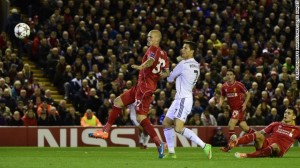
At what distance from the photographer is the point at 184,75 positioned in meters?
14.8

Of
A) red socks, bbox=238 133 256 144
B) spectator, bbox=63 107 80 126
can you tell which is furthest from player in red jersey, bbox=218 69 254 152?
red socks, bbox=238 133 256 144

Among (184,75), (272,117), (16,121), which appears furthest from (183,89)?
(272,117)

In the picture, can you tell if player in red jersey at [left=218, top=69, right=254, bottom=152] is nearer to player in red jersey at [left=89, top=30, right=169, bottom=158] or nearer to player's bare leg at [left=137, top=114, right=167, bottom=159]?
player in red jersey at [left=89, top=30, right=169, bottom=158]

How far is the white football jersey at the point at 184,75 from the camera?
14703mm

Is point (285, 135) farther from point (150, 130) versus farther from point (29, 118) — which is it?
point (29, 118)

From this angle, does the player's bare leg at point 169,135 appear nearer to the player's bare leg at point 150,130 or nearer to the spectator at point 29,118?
the player's bare leg at point 150,130

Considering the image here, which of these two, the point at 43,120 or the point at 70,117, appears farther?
the point at 70,117

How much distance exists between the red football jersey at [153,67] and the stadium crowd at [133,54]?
343 inches

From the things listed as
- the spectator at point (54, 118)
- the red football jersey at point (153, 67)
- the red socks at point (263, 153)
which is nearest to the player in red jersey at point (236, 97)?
the spectator at point (54, 118)

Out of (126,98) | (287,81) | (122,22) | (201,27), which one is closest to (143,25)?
(122,22)

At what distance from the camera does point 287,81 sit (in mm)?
28922

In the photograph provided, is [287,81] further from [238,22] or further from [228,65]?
[238,22]

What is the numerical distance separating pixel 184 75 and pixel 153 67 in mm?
676

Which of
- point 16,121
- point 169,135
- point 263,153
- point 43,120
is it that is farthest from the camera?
point 43,120
